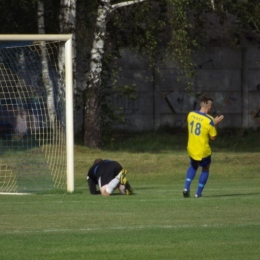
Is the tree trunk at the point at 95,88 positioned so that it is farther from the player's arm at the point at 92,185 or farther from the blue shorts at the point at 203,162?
the blue shorts at the point at 203,162

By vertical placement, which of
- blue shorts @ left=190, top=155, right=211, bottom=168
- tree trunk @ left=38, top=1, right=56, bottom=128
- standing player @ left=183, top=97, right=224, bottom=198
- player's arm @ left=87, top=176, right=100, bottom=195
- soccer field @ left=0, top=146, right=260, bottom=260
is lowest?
player's arm @ left=87, top=176, right=100, bottom=195

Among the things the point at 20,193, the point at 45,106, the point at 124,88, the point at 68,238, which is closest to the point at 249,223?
the point at 68,238

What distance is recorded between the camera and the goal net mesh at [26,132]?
61.8 feet

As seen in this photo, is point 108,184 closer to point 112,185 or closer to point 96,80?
point 112,185

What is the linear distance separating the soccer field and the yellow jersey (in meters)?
0.79

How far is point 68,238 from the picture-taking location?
10000 mm

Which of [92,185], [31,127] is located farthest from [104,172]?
[31,127]

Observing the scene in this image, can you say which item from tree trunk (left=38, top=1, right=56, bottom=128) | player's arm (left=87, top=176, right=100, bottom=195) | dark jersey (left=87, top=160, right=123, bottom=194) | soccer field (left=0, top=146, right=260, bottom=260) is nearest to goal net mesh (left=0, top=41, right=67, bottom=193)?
tree trunk (left=38, top=1, right=56, bottom=128)

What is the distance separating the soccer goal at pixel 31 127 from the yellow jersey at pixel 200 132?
249 cm

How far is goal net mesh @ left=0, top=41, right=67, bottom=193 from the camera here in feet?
61.8

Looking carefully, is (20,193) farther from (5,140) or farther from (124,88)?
(124,88)

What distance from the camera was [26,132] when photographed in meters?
19.8

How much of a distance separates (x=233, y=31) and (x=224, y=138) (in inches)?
195

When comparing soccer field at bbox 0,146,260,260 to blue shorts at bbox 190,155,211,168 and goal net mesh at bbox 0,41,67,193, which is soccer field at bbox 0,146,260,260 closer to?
blue shorts at bbox 190,155,211,168
